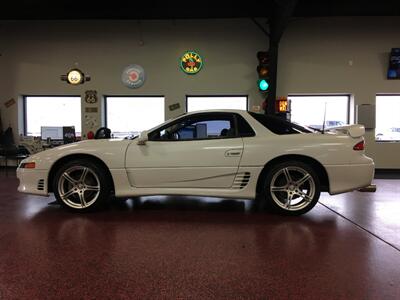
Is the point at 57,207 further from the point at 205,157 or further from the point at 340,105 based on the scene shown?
the point at 340,105

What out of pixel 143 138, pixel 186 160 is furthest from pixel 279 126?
pixel 143 138

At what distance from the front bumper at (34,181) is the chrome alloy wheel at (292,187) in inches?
113

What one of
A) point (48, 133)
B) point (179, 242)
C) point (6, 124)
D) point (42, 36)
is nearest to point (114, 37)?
point (42, 36)

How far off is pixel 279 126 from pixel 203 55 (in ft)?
17.7

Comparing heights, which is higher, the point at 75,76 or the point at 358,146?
the point at 75,76

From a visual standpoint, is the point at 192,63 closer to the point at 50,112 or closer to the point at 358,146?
the point at 50,112

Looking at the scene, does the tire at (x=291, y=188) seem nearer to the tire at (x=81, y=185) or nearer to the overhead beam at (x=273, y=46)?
the tire at (x=81, y=185)

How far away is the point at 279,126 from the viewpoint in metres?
4.00

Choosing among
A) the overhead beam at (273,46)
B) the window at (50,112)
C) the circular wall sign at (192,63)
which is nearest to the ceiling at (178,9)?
the overhead beam at (273,46)

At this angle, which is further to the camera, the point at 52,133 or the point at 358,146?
the point at 52,133

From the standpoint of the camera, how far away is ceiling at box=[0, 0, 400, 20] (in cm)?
781

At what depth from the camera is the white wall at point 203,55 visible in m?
8.56

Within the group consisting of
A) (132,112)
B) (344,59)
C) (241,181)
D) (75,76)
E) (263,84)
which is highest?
(344,59)

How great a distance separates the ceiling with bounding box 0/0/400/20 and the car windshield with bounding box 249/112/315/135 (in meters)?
5.01
